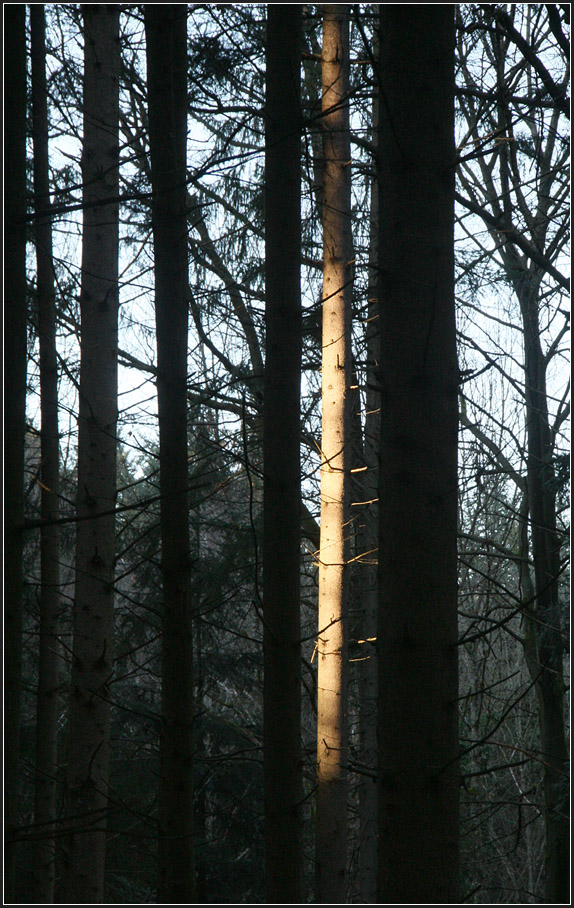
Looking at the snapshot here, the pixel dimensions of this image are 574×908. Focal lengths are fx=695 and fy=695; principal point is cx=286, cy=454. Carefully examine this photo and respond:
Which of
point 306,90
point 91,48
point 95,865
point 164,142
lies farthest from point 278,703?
point 306,90

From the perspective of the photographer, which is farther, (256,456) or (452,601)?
(256,456)

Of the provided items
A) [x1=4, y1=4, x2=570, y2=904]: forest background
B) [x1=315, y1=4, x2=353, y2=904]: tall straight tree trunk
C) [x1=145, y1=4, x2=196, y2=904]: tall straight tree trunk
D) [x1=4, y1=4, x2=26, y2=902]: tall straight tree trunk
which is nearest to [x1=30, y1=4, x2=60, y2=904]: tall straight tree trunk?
[x1=4, y1=4, x2=570, y2=904]: forest background

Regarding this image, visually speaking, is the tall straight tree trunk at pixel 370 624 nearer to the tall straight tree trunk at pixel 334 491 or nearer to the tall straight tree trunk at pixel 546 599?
the tall straight tree trunk at pixel 334 491

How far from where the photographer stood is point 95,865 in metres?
3.23

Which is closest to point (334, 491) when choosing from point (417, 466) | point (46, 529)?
point (46, 529)

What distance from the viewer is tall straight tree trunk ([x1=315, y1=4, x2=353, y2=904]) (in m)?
4.07

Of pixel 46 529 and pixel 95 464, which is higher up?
pixel 95 464

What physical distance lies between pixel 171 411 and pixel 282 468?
0.53 metres

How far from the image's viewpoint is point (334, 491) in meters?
4.38

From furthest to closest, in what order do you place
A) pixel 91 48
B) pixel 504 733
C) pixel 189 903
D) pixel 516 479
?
1. pixel 504 733
2. pixel 516 479
3. pixel 91 48
4. pixel 189 903

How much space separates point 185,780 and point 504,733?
47.0 feet

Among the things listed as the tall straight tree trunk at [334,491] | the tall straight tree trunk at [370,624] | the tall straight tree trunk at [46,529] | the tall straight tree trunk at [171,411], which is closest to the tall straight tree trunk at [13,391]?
the tall straight tree trunk at [171,411]

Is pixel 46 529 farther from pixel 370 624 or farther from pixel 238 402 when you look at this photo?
pixel 370 624

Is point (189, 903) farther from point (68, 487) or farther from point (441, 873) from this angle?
point (68, 487)
